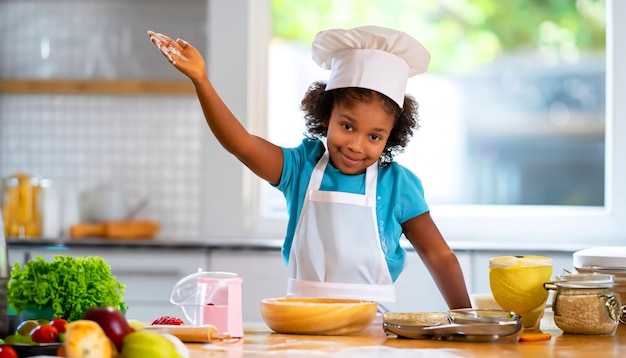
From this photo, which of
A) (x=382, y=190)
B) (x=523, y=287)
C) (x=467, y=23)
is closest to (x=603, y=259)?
(x=523, y=287)

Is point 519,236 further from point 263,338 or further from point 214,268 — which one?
point 263,338

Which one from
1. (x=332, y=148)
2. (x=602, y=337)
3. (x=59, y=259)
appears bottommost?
(x=602, y=337)

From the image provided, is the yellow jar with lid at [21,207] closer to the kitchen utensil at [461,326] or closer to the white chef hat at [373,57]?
the white chef hat at [373,57]

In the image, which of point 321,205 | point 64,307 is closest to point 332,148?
point 321,205

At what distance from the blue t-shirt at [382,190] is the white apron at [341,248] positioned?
26mm

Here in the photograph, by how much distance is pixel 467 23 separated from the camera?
157 inches

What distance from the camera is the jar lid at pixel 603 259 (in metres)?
1.75

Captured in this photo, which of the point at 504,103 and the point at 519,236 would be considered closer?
the point at 519,236

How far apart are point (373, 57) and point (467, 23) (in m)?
2.14

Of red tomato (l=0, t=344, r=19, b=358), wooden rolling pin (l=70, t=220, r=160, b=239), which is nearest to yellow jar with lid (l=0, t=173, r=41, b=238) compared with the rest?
wooden rolling pin (l=70, t=220, r=160, b=239)

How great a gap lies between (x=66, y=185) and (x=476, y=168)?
1.80 m

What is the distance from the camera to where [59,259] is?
1.48 meters

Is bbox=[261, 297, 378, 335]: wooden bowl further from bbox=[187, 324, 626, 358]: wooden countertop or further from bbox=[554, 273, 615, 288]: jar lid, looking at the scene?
bbox=[554, 273, 615, 288]: jar lid

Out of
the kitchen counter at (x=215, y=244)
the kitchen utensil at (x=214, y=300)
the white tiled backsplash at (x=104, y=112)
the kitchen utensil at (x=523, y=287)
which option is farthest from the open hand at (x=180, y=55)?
the white tiled backsplash at (x=104, y=112)
